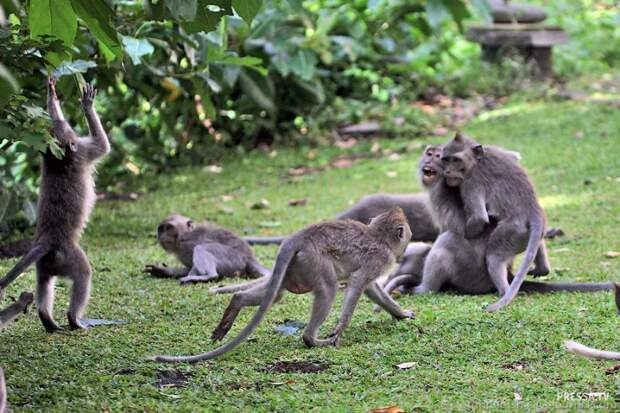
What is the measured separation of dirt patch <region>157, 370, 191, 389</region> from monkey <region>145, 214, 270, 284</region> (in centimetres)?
265

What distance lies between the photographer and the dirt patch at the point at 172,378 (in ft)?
16.9

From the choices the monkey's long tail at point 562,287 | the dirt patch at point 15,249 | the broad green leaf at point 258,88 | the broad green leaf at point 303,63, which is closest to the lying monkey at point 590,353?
the monkey's long tail at point 562,287

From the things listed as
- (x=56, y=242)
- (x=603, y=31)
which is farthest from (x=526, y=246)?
(x=603, y=31)

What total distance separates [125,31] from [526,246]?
11.2 feet

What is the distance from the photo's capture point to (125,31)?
26.2 feet

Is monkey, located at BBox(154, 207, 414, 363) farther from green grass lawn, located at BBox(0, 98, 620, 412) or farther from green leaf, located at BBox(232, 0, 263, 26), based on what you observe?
green leaf, located at BBox(232, 0, 263, 26)

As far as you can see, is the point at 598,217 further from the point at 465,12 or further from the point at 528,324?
the point at 465,12

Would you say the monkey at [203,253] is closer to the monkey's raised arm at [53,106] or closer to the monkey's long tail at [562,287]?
the monkey's raised arm at [53,106]

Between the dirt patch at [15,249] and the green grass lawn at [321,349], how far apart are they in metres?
0.50

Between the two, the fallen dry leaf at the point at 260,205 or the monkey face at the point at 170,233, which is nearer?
the monkey face at the point at 170,233

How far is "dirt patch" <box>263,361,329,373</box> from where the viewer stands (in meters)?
5.41

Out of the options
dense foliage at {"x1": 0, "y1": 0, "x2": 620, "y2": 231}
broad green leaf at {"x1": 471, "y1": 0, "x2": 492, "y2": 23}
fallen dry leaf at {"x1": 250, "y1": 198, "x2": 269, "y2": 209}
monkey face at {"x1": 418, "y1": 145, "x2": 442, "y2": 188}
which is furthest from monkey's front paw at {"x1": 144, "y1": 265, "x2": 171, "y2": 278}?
broad green leaf at {"x1": 471, "y1": 0, "x2": 492, "y2": 23}

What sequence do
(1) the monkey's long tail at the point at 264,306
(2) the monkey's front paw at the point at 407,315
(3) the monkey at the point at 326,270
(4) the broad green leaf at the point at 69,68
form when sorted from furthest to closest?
(2) the monkey's front paw at the point at 407,315, (4) the broad green leaf at the point at 69,68, (3) the monkey at the point at 326,270, (1) the monkey's long tail at the point at 264,306

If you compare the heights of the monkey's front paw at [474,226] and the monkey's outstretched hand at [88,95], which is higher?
the monkey's outstretched hand at [88,95]
